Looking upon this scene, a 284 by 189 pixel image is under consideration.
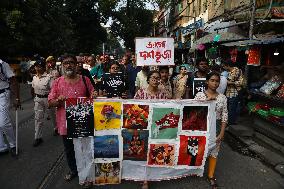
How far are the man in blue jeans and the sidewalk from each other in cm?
37

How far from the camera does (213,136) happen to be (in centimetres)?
516

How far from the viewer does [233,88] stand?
30.1ft

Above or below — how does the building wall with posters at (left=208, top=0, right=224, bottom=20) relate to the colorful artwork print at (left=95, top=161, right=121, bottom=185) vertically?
above

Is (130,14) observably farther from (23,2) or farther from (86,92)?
(86,92)

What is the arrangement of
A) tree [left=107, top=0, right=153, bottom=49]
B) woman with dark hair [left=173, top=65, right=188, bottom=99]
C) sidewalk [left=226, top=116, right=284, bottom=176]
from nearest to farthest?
1. sidewalk [left=226, top=116, right=284, bottom=176]
2. woman with dark hair [left=173, top=65, right=188, bottom=99]
3. tree [left=107, top=0, right=153, bottom=49]

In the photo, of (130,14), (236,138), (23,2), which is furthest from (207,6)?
(130,14)

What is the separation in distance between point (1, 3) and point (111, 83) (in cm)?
1283

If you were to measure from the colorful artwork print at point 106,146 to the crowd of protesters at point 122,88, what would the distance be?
1.82 feet

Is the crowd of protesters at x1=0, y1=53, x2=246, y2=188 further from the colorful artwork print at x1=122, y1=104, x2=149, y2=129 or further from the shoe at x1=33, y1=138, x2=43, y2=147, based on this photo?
the colorful artwork print at x1=122, y1=104, x2=149, y2=129

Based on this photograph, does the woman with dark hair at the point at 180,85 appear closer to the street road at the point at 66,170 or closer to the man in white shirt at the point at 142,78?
the man in white shirt at the point at 142,78

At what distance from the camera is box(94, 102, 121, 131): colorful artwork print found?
16.1 feet

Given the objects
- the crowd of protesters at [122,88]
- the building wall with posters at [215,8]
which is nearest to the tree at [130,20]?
the building wall with posters at [215,8]

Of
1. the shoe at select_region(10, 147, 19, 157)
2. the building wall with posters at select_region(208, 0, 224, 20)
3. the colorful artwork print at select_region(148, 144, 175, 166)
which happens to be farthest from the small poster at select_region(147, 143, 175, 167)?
the building wall with posters at select_region(208, 0, 224, 20)

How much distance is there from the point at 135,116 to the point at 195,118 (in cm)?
93
